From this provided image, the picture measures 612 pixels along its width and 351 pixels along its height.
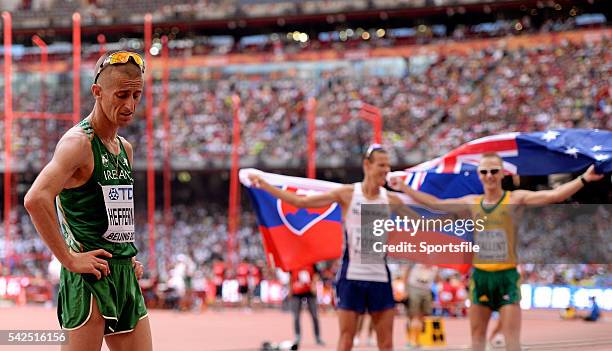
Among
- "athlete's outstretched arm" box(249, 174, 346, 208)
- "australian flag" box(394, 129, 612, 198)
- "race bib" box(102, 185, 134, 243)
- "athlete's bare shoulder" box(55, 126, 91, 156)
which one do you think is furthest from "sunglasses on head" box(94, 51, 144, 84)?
"australian flag" box(394, 129, 612, 198)

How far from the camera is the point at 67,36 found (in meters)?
51.4

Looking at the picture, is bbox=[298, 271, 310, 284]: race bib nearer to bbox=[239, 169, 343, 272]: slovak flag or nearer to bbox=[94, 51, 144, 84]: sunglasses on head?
bbox=[239, 169, 343, 272]: slovak flag

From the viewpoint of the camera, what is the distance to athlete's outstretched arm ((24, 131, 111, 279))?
470cm

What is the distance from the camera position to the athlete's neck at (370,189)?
8953 mm

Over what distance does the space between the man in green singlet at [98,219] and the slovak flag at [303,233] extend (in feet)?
22.6

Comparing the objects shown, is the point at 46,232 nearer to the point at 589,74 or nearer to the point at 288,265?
the point at 288,265

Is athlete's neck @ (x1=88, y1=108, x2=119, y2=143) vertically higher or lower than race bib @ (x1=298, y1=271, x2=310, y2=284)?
higher

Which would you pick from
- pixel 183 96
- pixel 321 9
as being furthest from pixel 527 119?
pixel 183 96

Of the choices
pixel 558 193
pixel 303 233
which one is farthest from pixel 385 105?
pixel 558 193

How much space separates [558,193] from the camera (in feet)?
27.7

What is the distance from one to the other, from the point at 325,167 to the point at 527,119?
8291 mm

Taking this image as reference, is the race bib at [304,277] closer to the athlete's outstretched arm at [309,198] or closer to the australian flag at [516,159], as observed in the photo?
the australian flag at [516,159]

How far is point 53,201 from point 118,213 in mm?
389

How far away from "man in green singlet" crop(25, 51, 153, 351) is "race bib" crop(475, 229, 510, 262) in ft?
14.4
